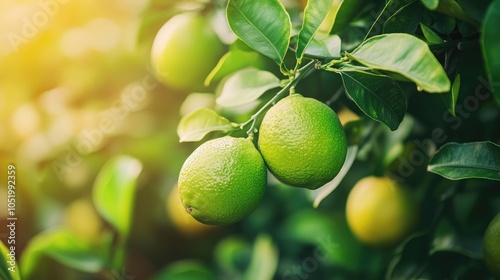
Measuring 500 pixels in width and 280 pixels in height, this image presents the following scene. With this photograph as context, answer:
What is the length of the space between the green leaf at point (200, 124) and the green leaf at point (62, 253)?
0.51 m

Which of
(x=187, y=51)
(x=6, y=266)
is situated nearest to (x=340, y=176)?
(x=187, y=51)

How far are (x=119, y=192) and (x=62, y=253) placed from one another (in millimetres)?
196

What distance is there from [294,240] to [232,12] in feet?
2.66

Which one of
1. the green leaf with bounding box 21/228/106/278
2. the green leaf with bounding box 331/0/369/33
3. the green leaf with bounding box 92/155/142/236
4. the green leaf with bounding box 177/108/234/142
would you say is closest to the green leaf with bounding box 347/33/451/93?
the green leaf with bounding box 331/0/369/33

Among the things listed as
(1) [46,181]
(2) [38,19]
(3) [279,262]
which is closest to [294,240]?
(3) [279,262]

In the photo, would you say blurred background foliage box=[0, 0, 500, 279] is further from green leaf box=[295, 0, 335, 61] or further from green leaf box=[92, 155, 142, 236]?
green leaf box=[295, 0, 335, 61]

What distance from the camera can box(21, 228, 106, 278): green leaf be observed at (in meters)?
1.23

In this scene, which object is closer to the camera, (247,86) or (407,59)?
(407,59)

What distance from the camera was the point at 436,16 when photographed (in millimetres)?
804

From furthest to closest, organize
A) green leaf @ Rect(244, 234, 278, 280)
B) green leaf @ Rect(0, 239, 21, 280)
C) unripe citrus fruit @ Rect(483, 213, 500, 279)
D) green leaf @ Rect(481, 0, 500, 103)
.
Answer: green leaf @ Rect(244, 234, 278, 280), green leaf @ Rect(0, 239, 21, 280), unripe citrus fruit @ Rect(483, 213, 500, 279), green leaf @ Rect(481, 0, 500, 103)

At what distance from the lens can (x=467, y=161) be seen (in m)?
0.78

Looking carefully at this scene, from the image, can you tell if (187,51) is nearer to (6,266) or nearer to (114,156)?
(114,156)

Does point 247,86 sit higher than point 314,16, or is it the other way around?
point 314,16

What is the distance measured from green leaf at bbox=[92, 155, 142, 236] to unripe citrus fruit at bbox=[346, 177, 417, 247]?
0.51 metres
